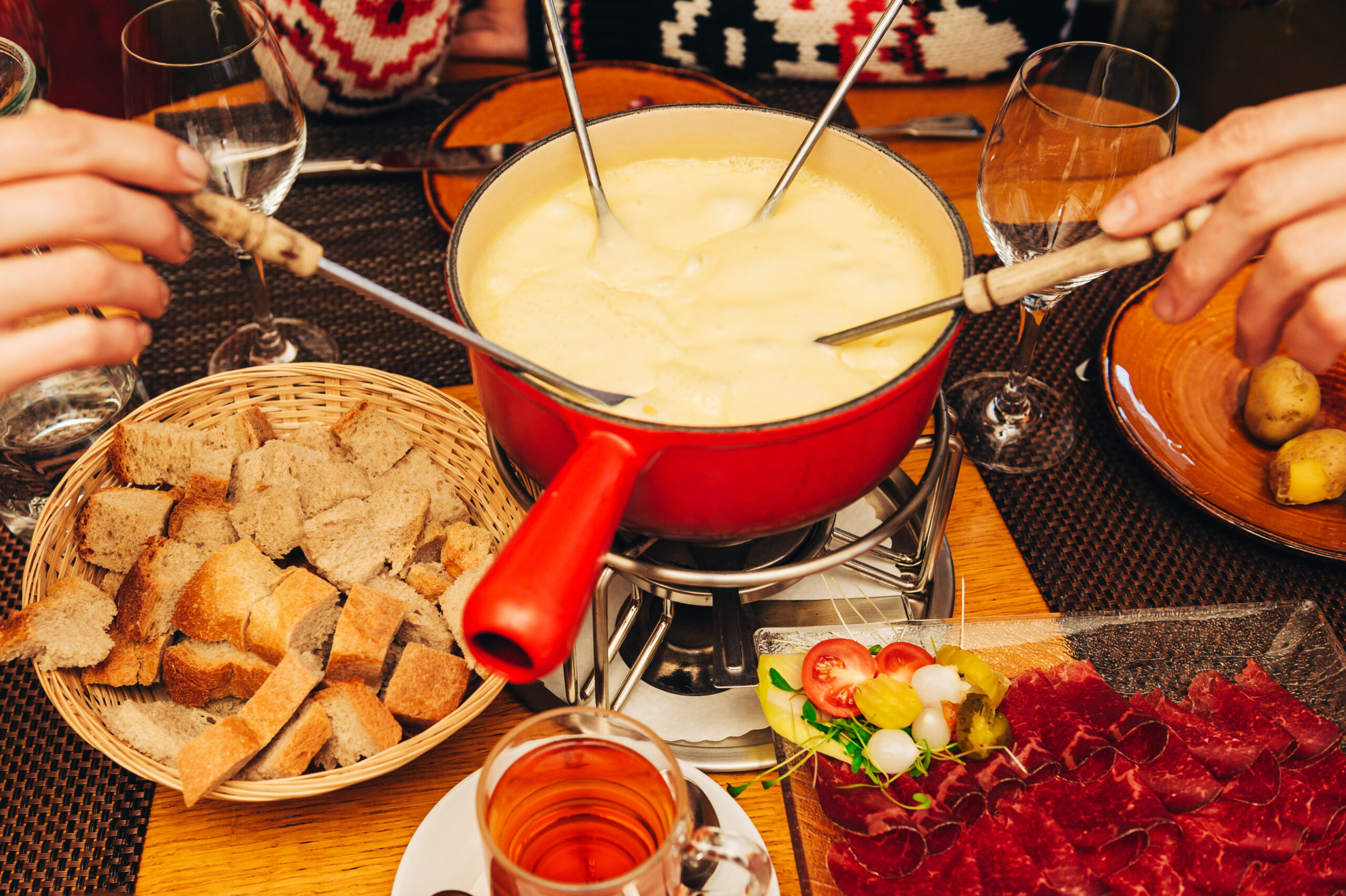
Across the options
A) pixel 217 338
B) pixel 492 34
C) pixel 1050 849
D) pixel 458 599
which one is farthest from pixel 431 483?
pixel 492 34

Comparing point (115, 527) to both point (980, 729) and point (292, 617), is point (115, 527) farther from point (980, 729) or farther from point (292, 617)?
point (980, 729)

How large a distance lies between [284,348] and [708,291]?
0.72 metres

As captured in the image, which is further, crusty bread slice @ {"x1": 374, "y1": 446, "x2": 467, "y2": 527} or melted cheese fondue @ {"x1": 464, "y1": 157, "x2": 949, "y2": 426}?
crusty bread slice @ {"x1": 374, "y1": 446, "x2": 467, "y2": 527}

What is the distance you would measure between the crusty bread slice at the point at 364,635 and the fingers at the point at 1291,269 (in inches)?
32.4

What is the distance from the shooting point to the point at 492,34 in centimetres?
203

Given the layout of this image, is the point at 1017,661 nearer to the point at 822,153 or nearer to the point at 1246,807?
the point at 1246,807

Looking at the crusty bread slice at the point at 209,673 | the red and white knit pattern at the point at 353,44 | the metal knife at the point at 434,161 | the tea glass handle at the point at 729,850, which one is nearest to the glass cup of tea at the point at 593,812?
the tea glass handle at the point at 729,850

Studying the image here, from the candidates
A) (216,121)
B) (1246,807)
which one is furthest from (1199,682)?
(216,121)

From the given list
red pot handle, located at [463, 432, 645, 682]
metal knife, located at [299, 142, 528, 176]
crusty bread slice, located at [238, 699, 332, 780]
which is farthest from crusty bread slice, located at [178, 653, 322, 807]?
metal knife, located at [299, 142, 528, 176]

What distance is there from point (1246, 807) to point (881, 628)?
0.36 m

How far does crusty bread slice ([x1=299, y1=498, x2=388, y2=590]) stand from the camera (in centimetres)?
106

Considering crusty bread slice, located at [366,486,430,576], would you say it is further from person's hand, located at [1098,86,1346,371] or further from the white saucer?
person's hand, located at [1098,86,1346,371]

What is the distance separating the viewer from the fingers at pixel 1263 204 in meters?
0.74

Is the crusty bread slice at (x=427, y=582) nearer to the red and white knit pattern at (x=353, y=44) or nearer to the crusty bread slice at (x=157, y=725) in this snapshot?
the crusty bread slice at (x=157, y=725)
